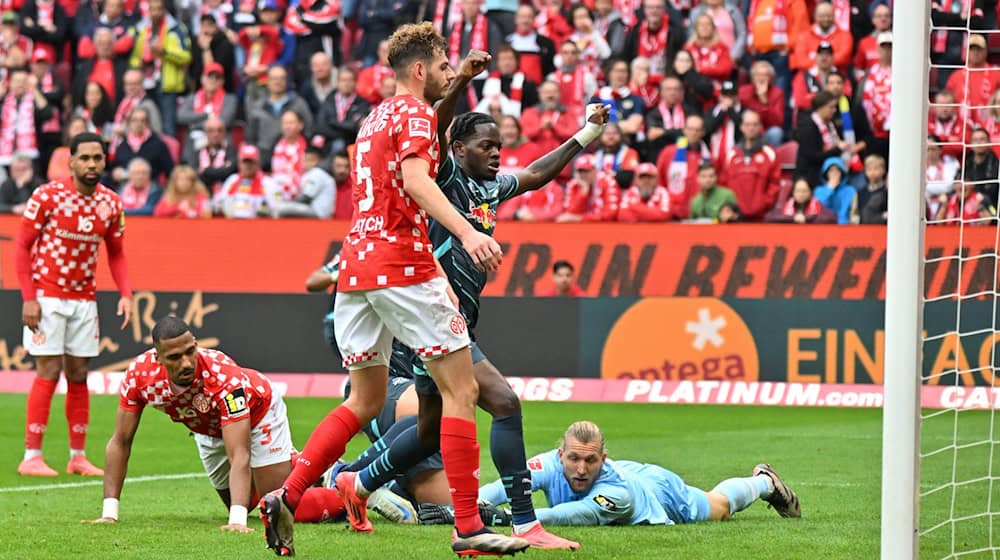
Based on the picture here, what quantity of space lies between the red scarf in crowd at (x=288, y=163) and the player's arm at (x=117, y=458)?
37.3ft

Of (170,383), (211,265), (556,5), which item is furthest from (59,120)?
(170,383)

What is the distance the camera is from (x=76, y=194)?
11625 mm

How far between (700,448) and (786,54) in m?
8.60

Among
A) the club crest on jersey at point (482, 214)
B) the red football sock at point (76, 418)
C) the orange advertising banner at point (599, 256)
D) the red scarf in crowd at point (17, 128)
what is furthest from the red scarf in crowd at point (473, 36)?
the club crest on jersey at point (482, 214)

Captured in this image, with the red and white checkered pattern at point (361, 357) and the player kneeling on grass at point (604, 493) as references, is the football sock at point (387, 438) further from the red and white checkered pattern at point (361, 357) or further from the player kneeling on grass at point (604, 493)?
the red and white checkered pattern at point (361, 357)

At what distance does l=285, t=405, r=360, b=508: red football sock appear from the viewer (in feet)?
23.2

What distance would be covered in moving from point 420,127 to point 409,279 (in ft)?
2.20

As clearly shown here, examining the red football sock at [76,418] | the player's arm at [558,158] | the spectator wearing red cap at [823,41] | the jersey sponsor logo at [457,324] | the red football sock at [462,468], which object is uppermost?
the spectator wearing red cap at [823,41]

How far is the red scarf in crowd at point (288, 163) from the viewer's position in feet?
63.8

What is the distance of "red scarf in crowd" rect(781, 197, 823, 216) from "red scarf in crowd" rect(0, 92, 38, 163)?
9892mm

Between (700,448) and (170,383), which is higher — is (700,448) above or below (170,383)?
below

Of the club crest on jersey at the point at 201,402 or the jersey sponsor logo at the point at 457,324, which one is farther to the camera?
Result: the club crest on jersey at the point at 201,402

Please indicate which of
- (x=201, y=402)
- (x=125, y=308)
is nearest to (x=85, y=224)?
(x=125, y=308)

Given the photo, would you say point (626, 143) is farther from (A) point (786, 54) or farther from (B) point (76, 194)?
(B) point (76, 194)
